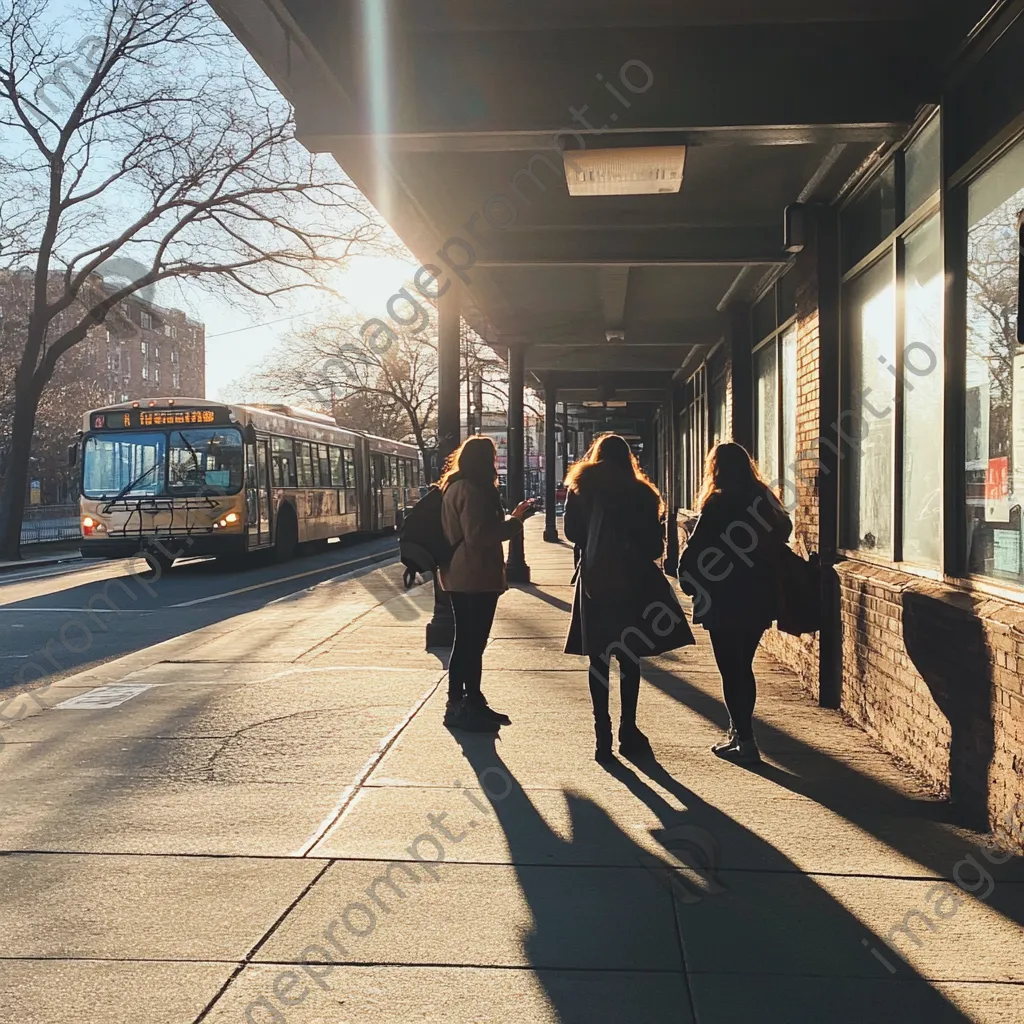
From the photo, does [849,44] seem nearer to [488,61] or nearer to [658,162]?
[658,162]

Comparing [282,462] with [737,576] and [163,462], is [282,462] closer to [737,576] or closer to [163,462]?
[163,462]

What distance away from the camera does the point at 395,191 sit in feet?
27.2

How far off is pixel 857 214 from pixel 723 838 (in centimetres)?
487

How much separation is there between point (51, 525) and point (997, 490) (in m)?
35.9

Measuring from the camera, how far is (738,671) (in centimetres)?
617

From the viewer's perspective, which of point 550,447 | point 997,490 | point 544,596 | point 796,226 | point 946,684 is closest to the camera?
point 997,490

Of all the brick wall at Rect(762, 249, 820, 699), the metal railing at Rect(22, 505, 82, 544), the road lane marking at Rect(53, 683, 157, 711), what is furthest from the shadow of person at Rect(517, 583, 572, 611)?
the metal railing at Rect(22, 505, 82, 544)

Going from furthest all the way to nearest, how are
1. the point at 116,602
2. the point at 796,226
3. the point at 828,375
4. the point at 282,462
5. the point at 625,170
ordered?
the point at 282,462 → the point at 116,602 → the point at 796,226 → the point at 828,375 → the point at 625,170

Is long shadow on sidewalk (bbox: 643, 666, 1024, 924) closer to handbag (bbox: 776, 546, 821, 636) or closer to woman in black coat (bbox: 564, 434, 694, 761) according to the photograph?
handbag (bbox: 776, 546, 821, 636)

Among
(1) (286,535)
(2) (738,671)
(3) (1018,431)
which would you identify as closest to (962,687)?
(3) (1018,431)

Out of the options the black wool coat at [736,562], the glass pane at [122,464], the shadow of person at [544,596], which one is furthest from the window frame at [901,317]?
the glass pane at [122,464]

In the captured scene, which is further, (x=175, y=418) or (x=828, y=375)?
(x=175, y=418)

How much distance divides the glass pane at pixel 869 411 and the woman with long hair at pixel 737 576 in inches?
47.5

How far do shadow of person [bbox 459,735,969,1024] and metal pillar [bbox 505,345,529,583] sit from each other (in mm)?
11638
